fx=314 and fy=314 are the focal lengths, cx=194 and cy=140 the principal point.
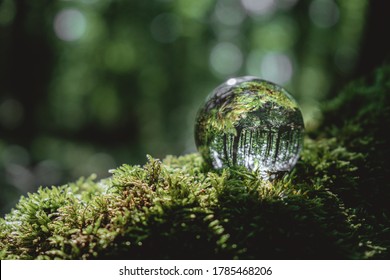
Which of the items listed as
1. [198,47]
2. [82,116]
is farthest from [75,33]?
[198,47]

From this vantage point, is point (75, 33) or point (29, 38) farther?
point (75, 33)

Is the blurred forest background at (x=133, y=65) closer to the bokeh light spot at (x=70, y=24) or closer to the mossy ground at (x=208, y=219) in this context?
the bokeh light spot at (x=70, y=24)

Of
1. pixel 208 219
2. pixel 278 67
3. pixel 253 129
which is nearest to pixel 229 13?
pixel 278 67

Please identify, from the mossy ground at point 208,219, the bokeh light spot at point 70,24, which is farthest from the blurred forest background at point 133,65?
the mossy ground at point 208,219

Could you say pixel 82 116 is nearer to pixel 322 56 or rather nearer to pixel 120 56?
pixel 120 56

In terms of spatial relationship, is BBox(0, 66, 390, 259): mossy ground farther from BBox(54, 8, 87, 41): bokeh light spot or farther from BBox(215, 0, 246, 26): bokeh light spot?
BBox(215, 0, 246, 26): bokeh light spot
